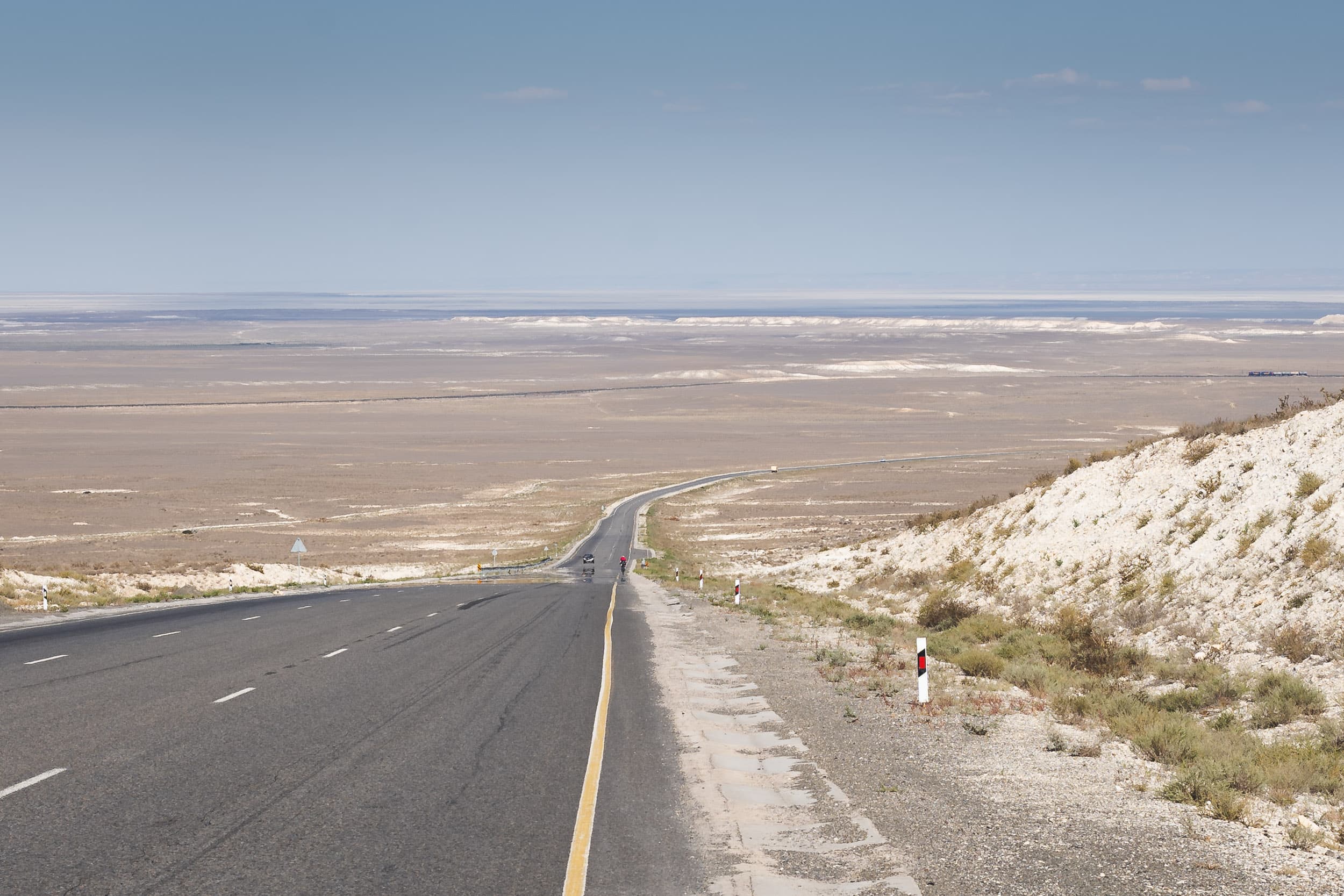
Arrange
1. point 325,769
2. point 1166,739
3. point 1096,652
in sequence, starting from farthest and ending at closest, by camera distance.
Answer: point 1096,652 → point 1166,739 → point 325,769

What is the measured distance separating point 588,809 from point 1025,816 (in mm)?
3759

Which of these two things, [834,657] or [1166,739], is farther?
[834,657]

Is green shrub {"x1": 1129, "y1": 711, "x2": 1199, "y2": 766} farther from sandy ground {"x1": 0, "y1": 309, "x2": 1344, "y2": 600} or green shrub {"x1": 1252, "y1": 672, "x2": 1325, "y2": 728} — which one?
sandy ground {"x1": 0, "y1": 309, "x2": 1344, "y2": 600}

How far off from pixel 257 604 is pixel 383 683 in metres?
18.2

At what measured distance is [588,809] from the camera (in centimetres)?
982

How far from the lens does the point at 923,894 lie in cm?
786

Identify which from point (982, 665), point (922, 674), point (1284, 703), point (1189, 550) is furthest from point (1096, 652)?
point (1189, 550)

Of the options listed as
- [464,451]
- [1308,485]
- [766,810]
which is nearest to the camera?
[766,810]

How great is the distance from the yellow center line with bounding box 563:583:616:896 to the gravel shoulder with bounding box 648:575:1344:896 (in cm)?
234

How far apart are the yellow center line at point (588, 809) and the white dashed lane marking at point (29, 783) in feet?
16.1

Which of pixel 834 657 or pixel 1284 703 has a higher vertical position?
pixel 1284 703

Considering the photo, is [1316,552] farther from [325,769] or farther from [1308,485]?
[325,769]

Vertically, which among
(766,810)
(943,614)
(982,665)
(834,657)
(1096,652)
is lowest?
(943,614)

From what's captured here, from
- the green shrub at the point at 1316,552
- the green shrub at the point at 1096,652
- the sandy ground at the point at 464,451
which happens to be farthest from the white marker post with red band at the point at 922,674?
the sandy ground at the point at 464,451
